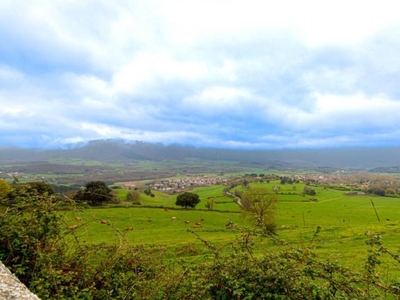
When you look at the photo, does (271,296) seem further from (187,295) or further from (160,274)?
(160,274)

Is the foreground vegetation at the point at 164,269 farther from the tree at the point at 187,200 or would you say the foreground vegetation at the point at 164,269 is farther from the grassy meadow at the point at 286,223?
the tree at the point at 187,200

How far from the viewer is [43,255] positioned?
6820mm

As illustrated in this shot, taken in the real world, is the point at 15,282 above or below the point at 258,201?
above

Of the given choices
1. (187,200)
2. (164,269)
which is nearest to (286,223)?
(187,200)

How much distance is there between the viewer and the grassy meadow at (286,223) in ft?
57.4

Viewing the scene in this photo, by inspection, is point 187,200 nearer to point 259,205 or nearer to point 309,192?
point 259,205

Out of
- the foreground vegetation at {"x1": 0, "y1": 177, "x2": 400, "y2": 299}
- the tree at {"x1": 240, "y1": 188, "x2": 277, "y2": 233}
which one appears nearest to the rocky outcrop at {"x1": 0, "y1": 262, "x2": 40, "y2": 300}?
the foreground vegetation at {"x1": 0, "y1": 177, "x2": 400, "y2": 299}

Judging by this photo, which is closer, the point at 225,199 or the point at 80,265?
the point at 80,265

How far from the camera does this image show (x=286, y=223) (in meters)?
45.3

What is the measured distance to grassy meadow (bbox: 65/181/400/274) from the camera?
17484 mm

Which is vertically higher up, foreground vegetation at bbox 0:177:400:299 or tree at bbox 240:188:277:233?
foreground vegetation at bbox 0:177:400:299

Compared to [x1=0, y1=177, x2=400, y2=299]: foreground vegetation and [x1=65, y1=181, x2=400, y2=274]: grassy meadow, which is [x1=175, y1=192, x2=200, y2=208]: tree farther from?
[x1=0, y1=177, x2=400, y2=299]: foreground vegetation

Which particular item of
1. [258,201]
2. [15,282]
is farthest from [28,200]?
[258,201]

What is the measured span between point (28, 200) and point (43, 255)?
2007mm
